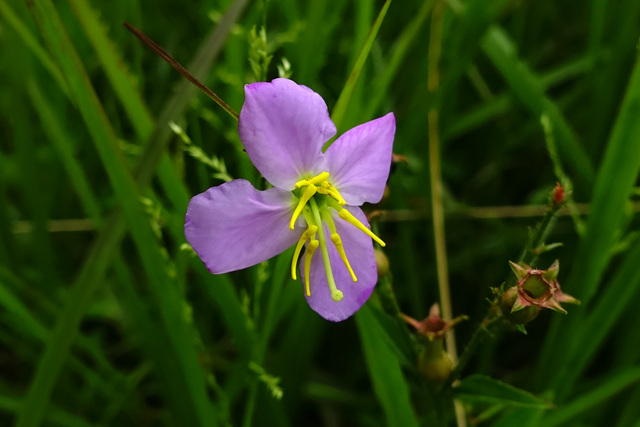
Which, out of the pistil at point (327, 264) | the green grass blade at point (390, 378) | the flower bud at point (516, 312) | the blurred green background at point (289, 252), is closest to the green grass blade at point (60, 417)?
the blurred green background at point (289, 252)

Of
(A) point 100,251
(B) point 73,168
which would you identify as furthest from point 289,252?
(B) point 73,168

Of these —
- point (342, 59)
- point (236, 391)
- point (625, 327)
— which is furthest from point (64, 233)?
point (625, 327)

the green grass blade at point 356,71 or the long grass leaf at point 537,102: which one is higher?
the long grass leaf at point 537,102

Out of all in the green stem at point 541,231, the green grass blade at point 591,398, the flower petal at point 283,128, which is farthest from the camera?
the green grass blade at point 591,398

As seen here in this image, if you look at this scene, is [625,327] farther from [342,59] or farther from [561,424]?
[342,59]

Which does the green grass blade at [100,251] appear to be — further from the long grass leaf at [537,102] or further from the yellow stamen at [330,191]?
the long grass leaf at [537,102]

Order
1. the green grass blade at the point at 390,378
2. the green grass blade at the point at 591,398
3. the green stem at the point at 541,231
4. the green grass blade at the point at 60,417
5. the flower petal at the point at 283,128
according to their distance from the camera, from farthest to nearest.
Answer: the green grass blade at the point at 60,417
the green grass blade at the point at 591,398
the green grass blade at the point at 390,378
the green stem at the point at 541,231
the flower petal at the point at 283,128

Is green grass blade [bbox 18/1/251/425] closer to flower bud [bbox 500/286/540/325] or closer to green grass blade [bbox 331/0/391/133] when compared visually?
green grass blade [bbox 331/0/391/133]

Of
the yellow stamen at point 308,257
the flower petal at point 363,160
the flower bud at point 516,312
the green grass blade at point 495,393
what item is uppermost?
the flower petal at point 363,160
